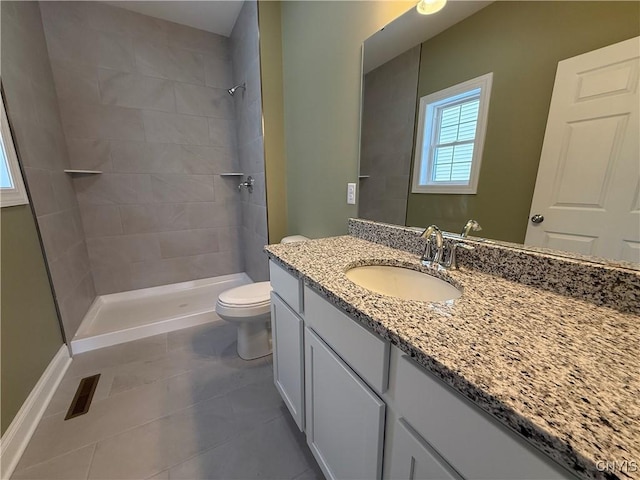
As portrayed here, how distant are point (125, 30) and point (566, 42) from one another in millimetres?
3084

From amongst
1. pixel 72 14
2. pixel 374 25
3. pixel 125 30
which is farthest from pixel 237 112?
pixel 374 25

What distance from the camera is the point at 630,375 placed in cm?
41

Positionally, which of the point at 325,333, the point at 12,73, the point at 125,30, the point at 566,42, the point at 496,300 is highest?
the point at 125,30

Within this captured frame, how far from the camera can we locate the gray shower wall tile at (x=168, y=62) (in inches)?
90.2

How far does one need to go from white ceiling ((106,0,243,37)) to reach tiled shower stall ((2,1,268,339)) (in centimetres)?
8

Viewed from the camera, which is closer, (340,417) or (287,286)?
(340,417)

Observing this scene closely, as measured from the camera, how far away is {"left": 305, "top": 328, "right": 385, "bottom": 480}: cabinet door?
67 cm

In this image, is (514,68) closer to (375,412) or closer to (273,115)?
(375,412)

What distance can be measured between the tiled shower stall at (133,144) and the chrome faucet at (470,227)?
169cm

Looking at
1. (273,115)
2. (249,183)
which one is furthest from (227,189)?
(273,115)

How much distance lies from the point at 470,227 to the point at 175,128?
2.74 metres

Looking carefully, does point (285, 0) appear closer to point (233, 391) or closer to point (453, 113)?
point (453, 113)

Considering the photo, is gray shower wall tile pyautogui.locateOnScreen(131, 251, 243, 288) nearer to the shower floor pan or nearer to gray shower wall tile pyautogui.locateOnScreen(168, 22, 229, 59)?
the shower floor pan

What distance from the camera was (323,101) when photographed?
5.36ft
